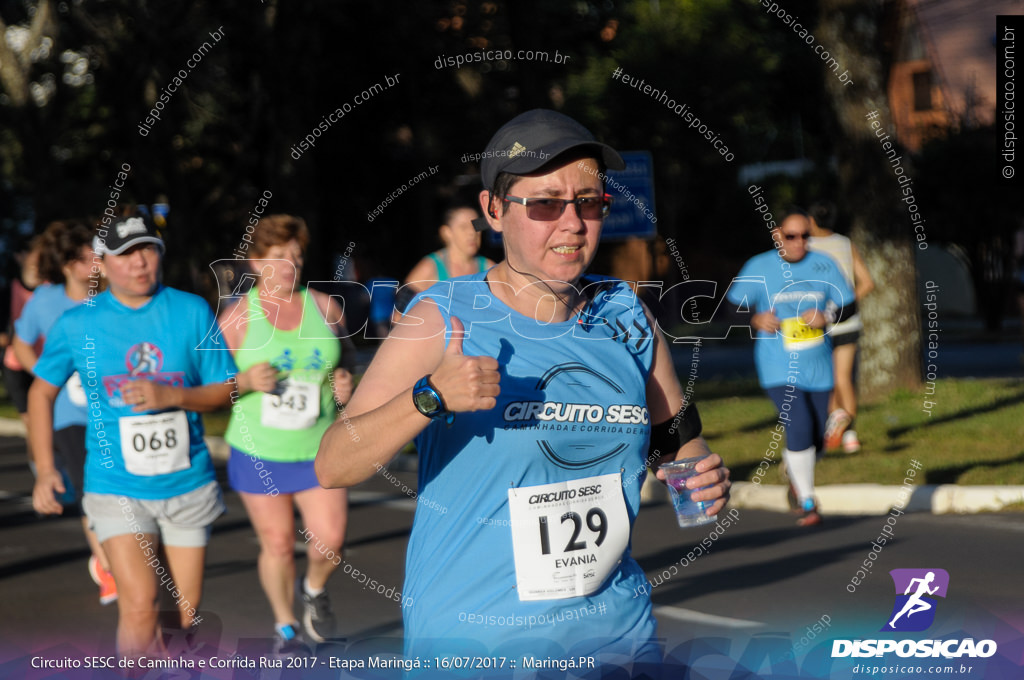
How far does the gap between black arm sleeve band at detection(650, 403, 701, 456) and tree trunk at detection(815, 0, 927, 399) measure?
1097 centimetres

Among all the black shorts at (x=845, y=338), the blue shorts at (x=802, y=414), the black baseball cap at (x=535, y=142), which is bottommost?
the blue shorts at (x=802, y=414)

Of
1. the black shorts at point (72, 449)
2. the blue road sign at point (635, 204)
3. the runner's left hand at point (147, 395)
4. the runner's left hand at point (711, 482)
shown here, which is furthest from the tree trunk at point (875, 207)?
the runner's left hand at point (711, 482)

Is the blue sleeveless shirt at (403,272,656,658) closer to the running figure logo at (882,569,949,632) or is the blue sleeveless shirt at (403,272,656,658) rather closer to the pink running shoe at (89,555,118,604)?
the running figure logo at (882,569,949,632)

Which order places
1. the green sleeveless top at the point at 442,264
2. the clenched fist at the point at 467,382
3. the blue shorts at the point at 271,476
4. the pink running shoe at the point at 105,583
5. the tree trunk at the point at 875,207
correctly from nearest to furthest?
1. the clenched fist at the point at 467,382
2. the blue shorts at the point at 271,476
3. the pink running shoe at the point at 105,583
4. the green sleeveless top at the point at 442,264
5. the tree trunk at the point at 875,207

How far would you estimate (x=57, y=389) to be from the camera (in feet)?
18.2

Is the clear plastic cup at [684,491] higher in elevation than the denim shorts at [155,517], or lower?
higher

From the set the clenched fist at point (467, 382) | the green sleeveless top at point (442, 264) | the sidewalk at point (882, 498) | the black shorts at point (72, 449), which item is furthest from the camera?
the sidewalk at point (882, 498)

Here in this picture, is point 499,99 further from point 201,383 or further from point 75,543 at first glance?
point 201,383

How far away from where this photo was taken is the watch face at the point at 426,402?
2.52 meters

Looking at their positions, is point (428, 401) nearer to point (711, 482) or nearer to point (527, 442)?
point (527, 442)

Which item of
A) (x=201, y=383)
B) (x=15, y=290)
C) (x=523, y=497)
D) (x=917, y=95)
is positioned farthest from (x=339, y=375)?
(x=917, y=95)

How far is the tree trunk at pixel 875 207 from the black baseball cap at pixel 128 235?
9.86 meters

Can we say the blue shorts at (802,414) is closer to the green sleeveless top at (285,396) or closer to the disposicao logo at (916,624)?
the disposicao logo at (916,624)

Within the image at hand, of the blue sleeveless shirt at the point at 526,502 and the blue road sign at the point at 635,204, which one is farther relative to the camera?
the blue road sign at the point at 635,204
